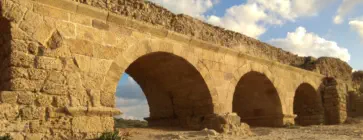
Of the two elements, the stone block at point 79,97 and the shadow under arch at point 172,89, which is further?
the shadow under arch at point 172,89

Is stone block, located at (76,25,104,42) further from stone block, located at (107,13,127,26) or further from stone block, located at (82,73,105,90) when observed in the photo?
stone block, located at (82,73,105,90)

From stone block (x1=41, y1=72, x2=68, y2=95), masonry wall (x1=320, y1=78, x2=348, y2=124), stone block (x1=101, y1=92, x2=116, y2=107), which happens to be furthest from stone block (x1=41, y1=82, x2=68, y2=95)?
masonry wall (x1=320, y1=78, x2=348, y2=124)

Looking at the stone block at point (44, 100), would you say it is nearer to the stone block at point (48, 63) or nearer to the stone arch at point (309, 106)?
the stone block at point (48, 63)

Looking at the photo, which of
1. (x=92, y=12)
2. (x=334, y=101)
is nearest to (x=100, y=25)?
(x=92, y=12)

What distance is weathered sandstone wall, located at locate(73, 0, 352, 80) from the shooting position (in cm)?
662

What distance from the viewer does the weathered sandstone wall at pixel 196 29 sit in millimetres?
6625

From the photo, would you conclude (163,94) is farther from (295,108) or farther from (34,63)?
(295,108)

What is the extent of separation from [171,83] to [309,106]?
720 centimetres

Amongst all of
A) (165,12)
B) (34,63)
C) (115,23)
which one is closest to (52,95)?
(34,63)

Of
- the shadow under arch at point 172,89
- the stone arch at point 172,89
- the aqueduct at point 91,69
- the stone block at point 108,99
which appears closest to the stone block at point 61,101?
the aqueduct at point 91,69

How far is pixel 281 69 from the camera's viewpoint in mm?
11188

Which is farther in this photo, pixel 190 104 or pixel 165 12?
pixel 190 104

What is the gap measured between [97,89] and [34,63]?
1.08 meters

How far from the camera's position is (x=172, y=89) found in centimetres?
877
